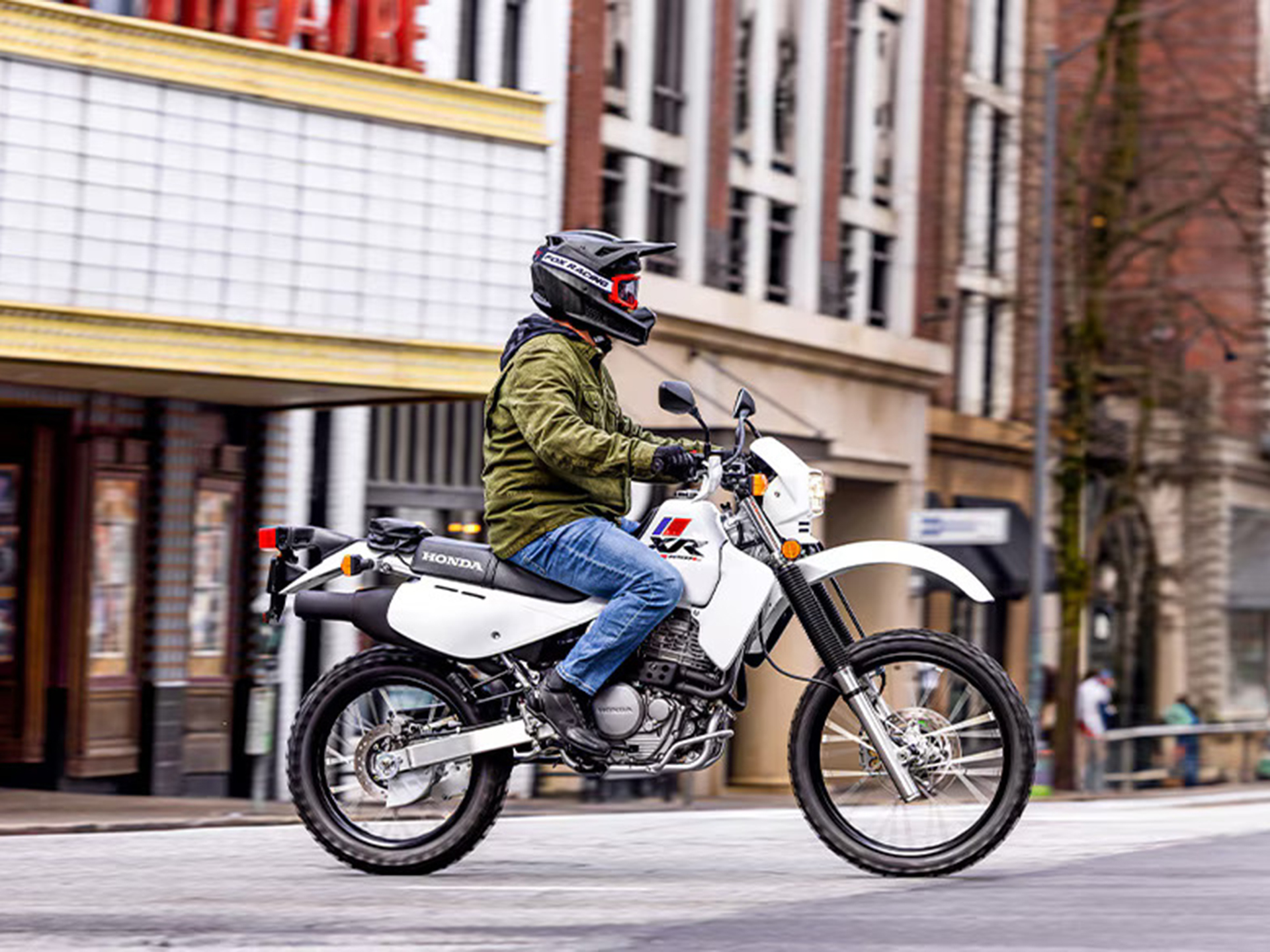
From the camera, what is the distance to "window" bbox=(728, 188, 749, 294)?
28.2 metres

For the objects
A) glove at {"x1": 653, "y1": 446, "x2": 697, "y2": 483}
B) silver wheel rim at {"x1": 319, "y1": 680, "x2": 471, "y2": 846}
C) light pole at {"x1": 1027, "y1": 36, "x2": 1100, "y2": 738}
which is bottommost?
silver wheel rim at {"x1": 319, "y1": 680, "x2": 471, "y2": 846}

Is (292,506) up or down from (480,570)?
up

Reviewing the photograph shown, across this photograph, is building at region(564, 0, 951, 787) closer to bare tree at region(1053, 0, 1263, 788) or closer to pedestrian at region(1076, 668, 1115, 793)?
bare tree at region(1053, 0, 1263, 788)

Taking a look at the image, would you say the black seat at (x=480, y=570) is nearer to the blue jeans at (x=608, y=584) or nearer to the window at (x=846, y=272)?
the blue jeans at (x=608, y=584)

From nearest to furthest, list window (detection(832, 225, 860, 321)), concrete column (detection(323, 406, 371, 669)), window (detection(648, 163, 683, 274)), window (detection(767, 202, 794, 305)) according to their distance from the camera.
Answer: concrete column (detection(323, 406, 371, 669)), window (detection(648, 163, 683, 274)), window (detection(767, 202, 794, 305)), window (detection(832, 225, 860, 321))

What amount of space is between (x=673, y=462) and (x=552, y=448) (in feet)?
1.25

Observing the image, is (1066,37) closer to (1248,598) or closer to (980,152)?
(980,152)

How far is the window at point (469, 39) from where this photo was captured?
70.1ft

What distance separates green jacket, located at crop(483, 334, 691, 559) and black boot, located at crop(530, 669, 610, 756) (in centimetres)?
46

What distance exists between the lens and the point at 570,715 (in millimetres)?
7703

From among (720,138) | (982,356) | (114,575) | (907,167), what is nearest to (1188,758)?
(982,356)

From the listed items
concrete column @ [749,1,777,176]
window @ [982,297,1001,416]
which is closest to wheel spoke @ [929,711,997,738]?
concrete column @ [749,1,777,176]

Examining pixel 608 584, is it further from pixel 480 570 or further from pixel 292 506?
pixel 292 506

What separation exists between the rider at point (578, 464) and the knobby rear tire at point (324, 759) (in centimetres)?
31
